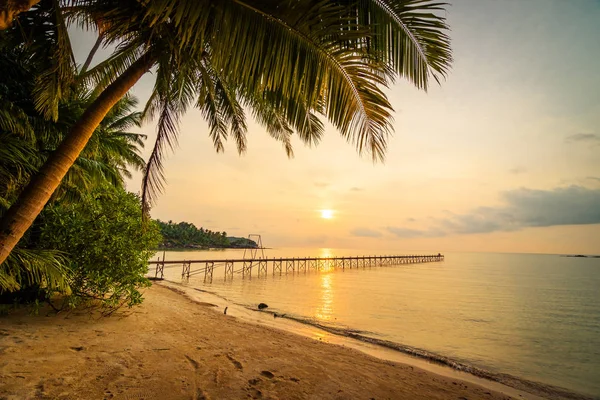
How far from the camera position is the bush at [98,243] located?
6.76 m

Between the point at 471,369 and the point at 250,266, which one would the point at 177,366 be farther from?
the point at 250,266

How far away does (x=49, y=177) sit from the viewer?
8.16ft

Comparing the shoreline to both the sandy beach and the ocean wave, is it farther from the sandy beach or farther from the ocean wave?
the sandy beach

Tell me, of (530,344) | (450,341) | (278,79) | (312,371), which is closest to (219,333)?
(312,371)

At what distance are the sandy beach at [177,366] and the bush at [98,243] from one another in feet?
2.72

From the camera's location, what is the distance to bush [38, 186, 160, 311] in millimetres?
6758

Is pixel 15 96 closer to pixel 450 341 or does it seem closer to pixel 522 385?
pixel 522 385

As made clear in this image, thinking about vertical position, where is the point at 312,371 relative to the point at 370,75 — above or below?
below

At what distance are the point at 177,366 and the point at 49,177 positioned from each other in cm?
399

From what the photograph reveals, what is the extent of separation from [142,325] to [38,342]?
2311 mm

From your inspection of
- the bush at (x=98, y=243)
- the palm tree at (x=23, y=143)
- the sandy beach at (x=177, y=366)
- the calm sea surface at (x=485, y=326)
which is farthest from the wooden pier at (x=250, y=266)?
the palm tree at (x=23, y=143)

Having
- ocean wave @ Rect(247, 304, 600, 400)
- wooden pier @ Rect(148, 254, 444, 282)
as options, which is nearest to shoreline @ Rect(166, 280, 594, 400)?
ocean wave @ Rect(247, 304, 600, 400)

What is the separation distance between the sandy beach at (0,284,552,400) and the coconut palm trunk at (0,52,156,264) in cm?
266

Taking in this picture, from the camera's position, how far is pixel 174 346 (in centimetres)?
610
